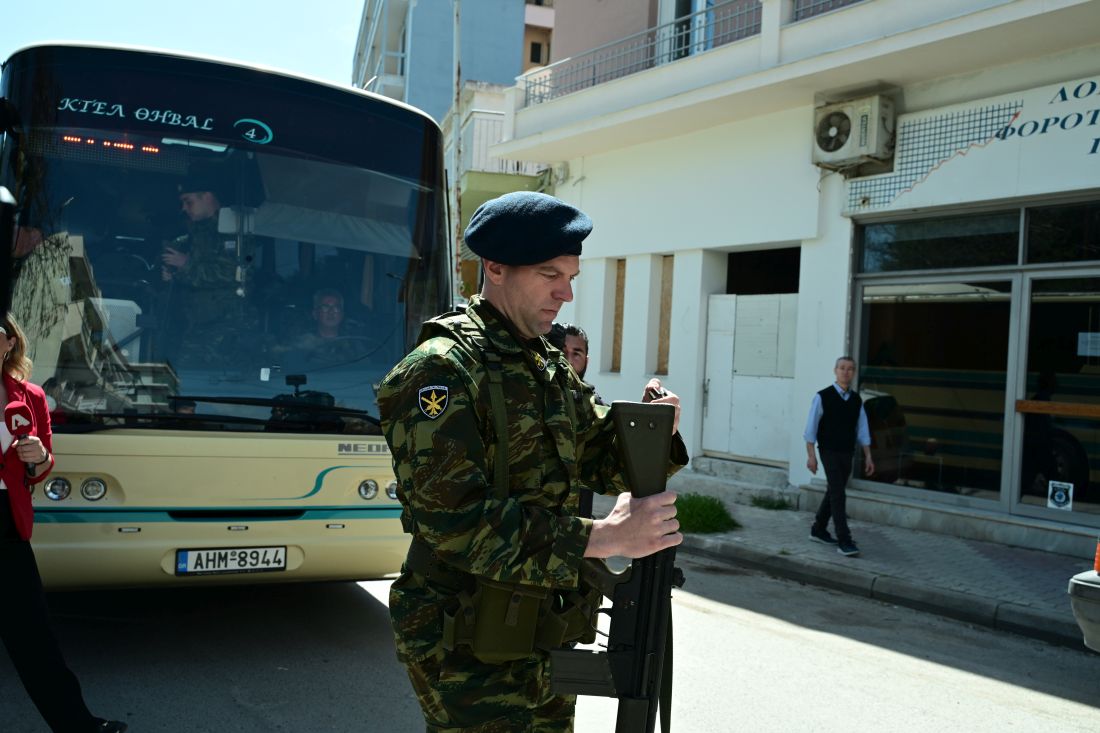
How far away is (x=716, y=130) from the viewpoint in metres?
12.4

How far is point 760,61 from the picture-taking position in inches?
442

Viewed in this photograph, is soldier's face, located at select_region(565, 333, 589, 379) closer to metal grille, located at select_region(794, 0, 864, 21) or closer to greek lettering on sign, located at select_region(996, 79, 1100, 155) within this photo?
greek lettering on sign, located at select_region(996, 79, 1100, 155)

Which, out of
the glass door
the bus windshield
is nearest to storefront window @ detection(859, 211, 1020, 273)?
the glass door

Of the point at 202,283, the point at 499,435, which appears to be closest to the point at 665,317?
the point at 202,283

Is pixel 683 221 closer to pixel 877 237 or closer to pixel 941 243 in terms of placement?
pixel 877 237

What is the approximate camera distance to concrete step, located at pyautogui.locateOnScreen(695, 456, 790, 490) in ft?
37.7

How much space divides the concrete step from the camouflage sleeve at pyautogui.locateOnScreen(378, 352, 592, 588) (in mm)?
9878

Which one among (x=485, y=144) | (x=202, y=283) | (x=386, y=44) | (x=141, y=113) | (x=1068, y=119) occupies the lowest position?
(x=202, y=283)

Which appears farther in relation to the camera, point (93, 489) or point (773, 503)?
point (773, 503)

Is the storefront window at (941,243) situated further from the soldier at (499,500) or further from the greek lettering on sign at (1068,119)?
the soldier at (499,500)

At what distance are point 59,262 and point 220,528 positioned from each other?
1499 mm

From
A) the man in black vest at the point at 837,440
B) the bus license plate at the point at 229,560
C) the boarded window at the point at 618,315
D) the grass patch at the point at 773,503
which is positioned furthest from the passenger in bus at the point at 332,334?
the boarded window at the point at 618,315

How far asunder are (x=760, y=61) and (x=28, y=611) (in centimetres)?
991

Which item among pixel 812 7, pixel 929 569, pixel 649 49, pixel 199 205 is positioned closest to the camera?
pixel 199 205
